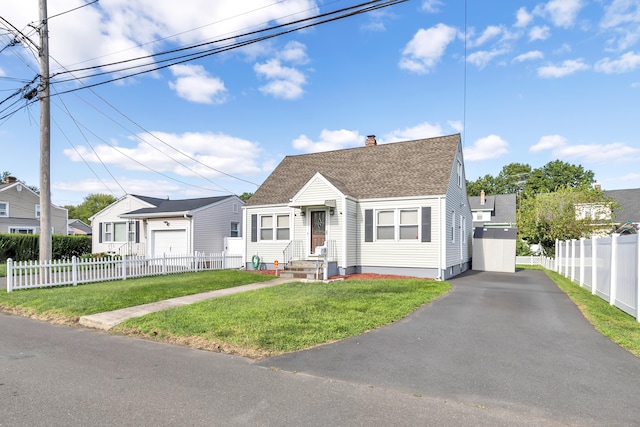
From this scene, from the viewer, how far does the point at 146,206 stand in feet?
82.0

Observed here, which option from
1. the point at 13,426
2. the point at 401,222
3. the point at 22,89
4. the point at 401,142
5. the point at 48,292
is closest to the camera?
the point at 13,426

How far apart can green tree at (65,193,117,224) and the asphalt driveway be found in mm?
90293

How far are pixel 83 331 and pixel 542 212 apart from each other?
29107 mm

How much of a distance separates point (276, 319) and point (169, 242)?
17.4m

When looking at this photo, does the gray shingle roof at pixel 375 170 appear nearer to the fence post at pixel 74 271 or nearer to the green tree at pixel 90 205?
the fence post at pixel 74 271

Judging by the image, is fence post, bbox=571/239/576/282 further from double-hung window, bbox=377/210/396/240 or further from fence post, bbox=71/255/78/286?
fence post, bbox=71/255/78/286

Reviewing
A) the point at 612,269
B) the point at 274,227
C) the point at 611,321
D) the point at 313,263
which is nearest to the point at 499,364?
the point at 611,321

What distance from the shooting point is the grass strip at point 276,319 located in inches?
234

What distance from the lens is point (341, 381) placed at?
14.7 ft

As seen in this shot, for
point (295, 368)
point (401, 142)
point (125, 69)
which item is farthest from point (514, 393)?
point (401, 142)

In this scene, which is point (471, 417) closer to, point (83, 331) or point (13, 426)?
point (13, 426)

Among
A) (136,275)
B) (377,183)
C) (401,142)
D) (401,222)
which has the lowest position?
(136,275)

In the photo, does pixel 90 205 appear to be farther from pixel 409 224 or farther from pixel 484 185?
pixel 409 224

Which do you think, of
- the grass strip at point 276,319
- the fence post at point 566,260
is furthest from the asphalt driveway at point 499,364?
the fence post at point 566,260
